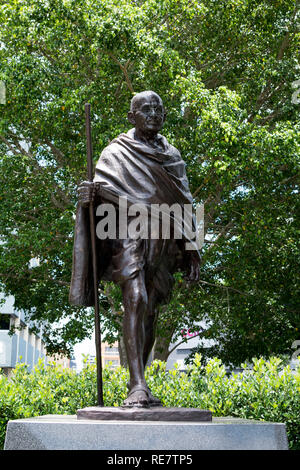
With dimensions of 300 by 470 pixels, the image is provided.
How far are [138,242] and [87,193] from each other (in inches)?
21.1

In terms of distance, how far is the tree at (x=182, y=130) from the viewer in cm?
1205

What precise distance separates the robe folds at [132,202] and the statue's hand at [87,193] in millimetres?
56

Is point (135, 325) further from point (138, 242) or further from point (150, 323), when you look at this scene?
point (138, 242)

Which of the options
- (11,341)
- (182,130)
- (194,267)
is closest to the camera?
(194,267)

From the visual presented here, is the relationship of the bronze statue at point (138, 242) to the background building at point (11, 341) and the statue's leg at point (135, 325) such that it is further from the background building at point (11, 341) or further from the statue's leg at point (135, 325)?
the background building at point (11, 341)

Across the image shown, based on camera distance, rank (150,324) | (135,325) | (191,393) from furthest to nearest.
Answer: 1. (191,393)
2. (150,324)
3. (135,325)

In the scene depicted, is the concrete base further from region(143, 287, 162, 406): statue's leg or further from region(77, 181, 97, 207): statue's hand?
region(77, 181, 97, 207): statue's hand

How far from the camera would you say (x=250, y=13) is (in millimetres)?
14109

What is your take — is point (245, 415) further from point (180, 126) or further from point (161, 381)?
point (180, 126)

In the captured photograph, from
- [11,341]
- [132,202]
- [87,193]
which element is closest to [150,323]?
[132,202]

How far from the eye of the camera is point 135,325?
172 inches

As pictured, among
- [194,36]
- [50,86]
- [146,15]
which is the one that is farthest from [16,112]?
[194,36]

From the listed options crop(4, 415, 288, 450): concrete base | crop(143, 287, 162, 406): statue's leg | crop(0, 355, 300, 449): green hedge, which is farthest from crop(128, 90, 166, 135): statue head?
crop(0, 355, 300, 449): green hedge
